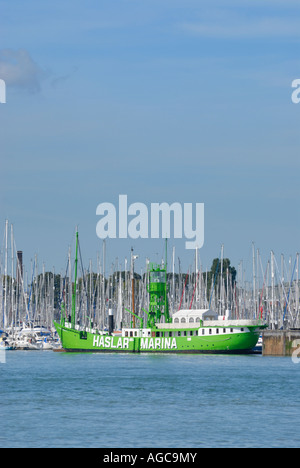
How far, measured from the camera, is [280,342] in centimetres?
9794

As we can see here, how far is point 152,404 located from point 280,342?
136ft

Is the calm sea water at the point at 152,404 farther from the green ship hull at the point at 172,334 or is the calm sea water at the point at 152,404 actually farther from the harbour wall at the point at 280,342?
the green ship hull at the point at 172,334

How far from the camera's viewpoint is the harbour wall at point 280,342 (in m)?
96.6

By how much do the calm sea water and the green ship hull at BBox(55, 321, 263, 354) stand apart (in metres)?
6.04

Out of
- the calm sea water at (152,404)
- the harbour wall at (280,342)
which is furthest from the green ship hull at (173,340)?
the calm sea water at (152,404)

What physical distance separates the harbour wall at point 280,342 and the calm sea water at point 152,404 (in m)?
2.84

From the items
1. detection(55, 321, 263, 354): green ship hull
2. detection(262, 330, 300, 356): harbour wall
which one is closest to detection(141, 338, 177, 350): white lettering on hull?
detection(55, 321, 263, 354): green ship hull

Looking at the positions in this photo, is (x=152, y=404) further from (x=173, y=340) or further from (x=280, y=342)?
(x=173, y=340)

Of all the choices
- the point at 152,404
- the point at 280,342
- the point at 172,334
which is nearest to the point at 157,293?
the point at 172,334
